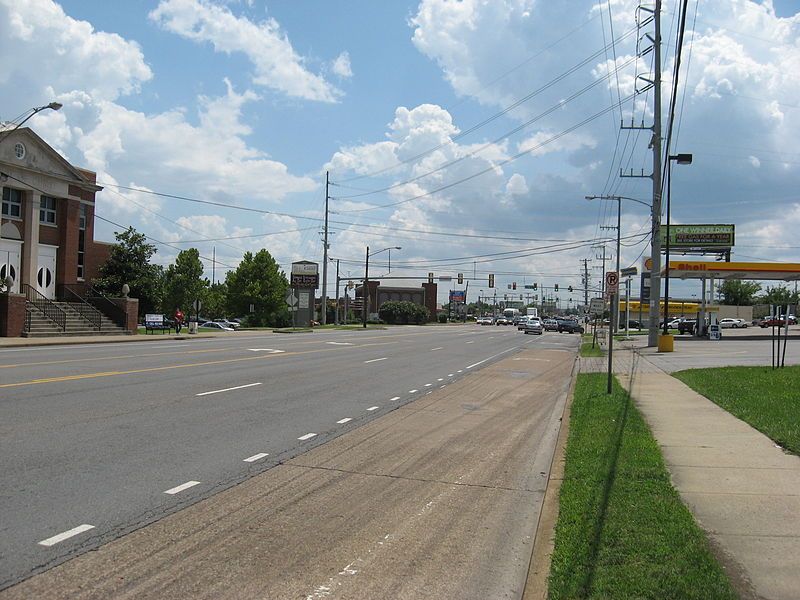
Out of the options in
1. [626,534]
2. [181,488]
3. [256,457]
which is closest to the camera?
[626,534]

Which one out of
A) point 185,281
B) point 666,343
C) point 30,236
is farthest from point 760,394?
point 185,281

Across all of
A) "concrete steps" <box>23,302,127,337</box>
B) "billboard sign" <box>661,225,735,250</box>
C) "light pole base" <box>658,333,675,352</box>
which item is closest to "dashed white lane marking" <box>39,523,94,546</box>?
"concrete steps" <box>23,302,127,337</box>

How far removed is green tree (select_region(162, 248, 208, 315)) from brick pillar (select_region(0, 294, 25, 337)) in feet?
111

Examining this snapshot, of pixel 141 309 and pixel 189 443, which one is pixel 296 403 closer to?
pixel 189 443

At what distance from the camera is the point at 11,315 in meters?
29.7

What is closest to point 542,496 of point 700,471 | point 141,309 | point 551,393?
point 700,471

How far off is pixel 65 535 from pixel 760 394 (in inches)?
504

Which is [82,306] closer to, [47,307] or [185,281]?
[47,307]

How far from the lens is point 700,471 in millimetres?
7535

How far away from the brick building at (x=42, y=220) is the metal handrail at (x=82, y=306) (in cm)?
8

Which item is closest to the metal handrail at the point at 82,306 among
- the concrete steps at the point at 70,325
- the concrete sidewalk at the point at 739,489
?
the concrete steps at the point at 70,325

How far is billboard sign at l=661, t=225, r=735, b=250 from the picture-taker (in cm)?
7925

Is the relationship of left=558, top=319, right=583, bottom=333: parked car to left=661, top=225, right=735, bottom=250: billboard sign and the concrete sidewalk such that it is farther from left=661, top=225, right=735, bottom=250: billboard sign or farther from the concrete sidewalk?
the concrete sidewalk

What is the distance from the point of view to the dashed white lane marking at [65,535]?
5.06m
